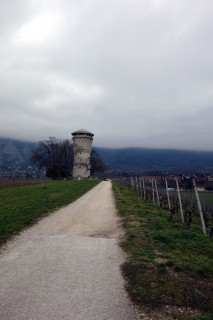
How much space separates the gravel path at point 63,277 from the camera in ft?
20.1

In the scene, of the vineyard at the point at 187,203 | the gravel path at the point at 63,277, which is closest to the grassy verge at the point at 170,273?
the gravel path at the point at 63,277

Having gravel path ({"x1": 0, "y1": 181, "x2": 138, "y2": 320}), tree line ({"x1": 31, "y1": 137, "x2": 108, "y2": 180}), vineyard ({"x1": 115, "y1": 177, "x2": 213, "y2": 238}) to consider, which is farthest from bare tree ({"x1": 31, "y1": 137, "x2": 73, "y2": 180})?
gravel path ({"x1": 0, "y1": 181, "x2": 138, "y2": 320})

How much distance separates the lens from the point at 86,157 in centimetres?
9362

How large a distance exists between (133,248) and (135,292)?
151 inches

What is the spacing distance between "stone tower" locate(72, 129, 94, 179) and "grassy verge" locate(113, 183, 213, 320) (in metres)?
79.3

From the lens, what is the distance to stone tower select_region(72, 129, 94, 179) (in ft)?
305

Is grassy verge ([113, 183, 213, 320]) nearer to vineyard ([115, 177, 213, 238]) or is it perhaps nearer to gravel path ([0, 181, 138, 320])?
gravel path ([0, 181, 138, 320])

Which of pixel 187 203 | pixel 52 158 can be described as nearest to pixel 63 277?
pixel 187 203

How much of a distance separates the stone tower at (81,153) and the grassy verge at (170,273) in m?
79.3

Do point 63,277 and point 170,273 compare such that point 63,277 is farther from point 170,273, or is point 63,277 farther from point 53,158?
point 53,158

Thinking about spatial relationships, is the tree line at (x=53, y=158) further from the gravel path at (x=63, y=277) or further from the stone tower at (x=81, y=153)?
the gravel path at (x=63, y=277)

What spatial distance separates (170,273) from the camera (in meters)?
8.50

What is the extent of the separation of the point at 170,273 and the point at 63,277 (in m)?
2.71

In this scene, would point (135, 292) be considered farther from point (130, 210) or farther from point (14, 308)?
point (130, 210)
